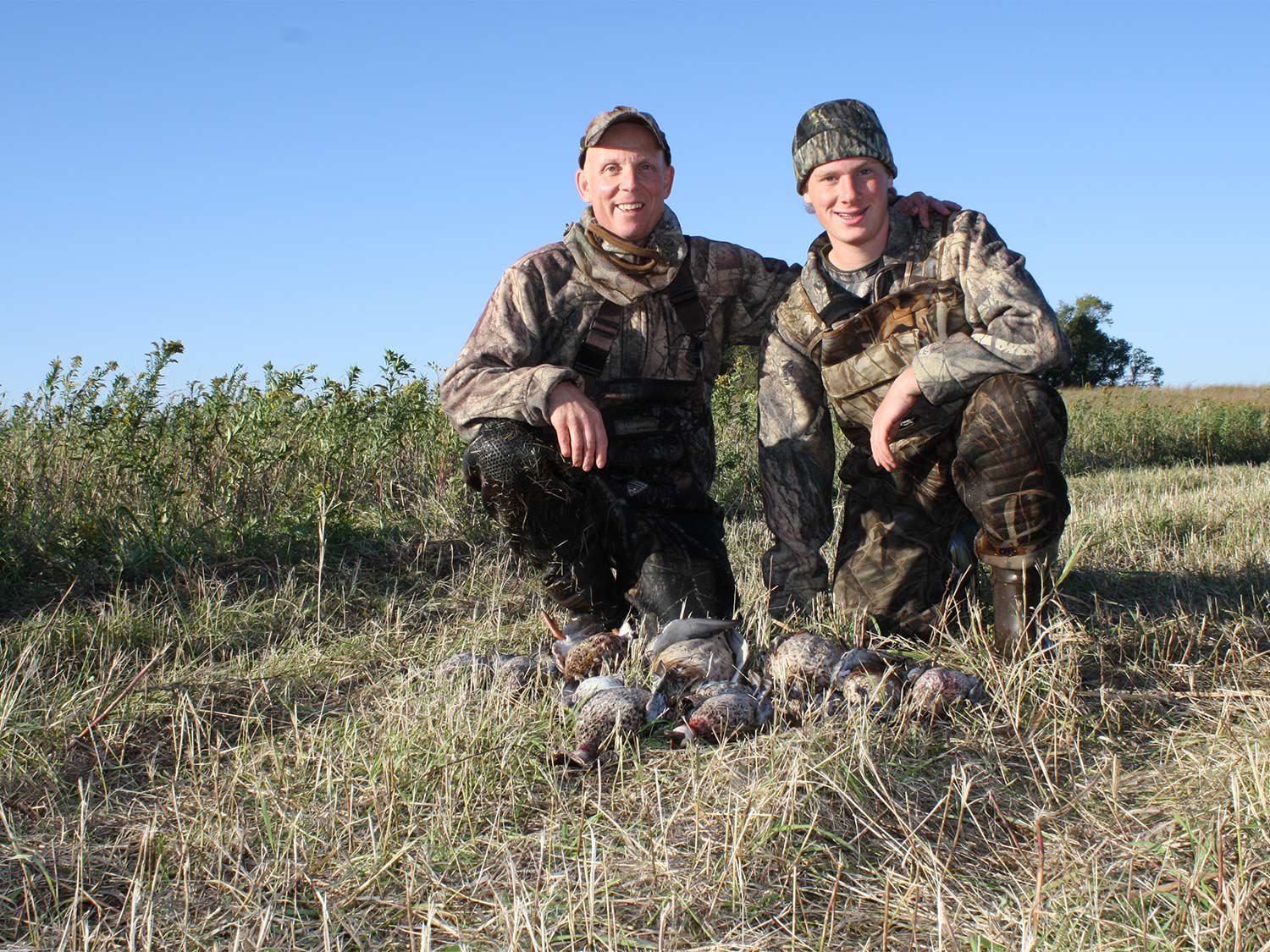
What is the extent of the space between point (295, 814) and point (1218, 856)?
6.24ft

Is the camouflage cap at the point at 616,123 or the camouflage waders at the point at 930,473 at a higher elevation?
the camouflage cap at the point at 616,123

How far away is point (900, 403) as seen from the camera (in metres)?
3.73

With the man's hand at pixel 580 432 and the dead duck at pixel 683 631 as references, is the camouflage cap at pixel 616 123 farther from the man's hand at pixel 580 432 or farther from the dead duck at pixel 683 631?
the dead duck at pixel 683 631

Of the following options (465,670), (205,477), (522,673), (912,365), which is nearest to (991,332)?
(912,365)

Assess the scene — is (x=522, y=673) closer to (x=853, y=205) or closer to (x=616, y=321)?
(x=616, y=321)

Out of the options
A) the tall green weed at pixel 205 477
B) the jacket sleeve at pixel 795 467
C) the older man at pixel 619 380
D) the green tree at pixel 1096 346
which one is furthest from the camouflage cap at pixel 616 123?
the green tree at pixel 1096 346

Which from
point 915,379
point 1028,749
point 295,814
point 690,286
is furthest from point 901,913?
point 690,286

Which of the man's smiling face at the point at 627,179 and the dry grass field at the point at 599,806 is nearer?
the dry grass field at the point at 599,806

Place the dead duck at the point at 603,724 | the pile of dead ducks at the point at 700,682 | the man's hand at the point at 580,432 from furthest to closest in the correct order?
1. the man's hand at the point at 580,432
2. the pile of dead ducks at the point at 700,682
3. the dead duck at the point at 603,724

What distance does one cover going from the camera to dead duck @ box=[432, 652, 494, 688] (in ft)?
11.0

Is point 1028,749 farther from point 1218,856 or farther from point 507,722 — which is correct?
point 507,722

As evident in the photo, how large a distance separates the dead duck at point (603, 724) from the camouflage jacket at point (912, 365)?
142 centimetres

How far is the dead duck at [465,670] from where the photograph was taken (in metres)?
3.34

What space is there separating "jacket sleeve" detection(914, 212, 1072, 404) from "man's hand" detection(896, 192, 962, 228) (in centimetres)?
21
